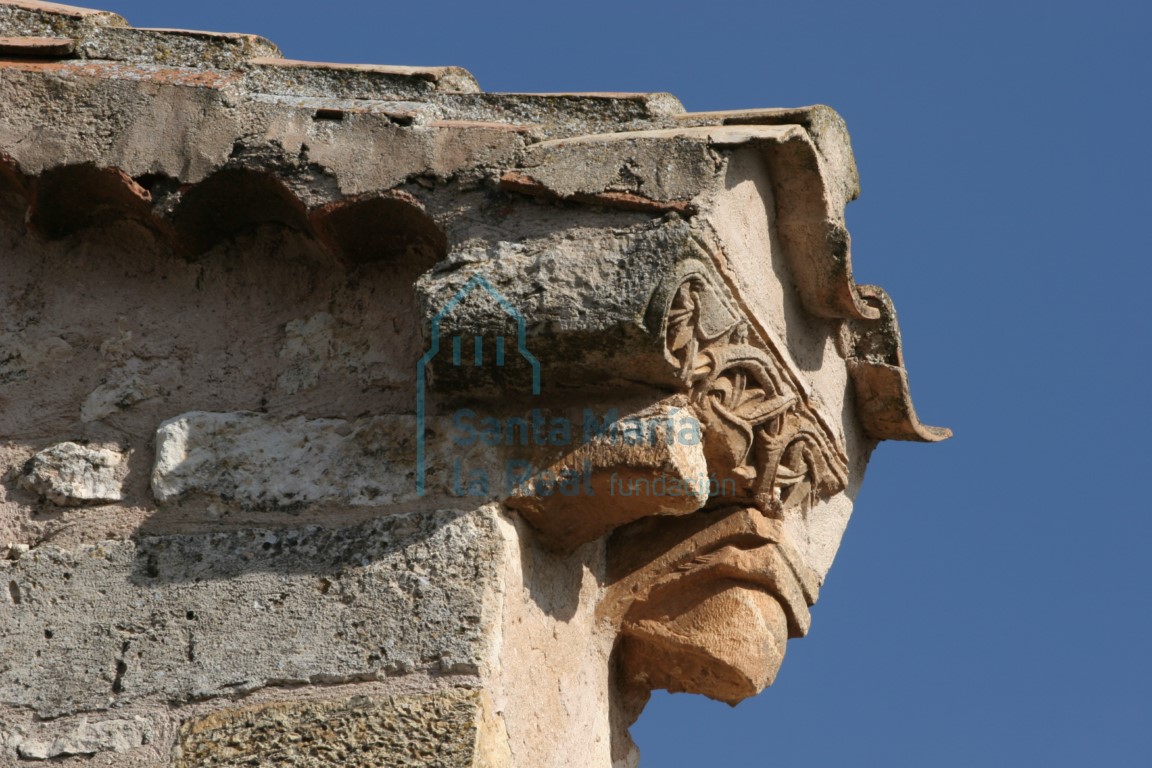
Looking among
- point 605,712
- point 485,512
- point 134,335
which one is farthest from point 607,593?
point 134,335

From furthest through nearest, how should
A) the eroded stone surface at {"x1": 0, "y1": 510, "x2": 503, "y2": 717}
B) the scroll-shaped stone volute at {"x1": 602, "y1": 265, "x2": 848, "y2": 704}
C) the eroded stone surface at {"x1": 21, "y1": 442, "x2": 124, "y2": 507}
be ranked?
the scroll-shaped stone volute at {"x1": 602, "y1": 265, "x2": 848, "y2": 704} < the eroded stone surface at {"x1": 21, "y1": 442, "x2": 124, "y2": 507} < the eroded stone surface at {"x1": 0, "y1": 510, "x2": 503, "y2": 717}

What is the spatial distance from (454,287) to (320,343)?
1.34 ft

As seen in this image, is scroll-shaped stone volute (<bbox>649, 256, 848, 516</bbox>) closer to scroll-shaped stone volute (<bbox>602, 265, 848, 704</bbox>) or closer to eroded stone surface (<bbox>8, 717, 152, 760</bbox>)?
scroll-shaped stone volute (<bbox>602, 265, 848, 704</bbox>)

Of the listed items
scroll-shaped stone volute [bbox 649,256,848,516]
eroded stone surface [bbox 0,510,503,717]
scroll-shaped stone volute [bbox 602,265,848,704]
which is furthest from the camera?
scroll-shaped stone volute [bbox 602,265,848,704]

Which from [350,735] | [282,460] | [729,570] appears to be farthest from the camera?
[729,570]

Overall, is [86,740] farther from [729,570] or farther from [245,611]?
[729,570]

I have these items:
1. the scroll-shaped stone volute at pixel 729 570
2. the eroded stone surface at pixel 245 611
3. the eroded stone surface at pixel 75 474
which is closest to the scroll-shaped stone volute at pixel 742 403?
the scroll-shaped stone volute at pixel 729 570

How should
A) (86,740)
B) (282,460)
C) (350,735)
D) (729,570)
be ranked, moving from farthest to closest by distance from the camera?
1. (729,570)
2. (282,460)
3. (86,740)
4. (350,735)

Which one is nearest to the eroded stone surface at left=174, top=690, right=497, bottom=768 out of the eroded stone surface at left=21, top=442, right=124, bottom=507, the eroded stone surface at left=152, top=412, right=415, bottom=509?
the eroded stone surface at left=152, top=412, right=415, bottom=509

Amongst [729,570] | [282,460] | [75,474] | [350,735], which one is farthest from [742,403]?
[75,474]

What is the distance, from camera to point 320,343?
360cm

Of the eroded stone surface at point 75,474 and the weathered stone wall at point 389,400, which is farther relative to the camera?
the eroded stone surface at point 75,474

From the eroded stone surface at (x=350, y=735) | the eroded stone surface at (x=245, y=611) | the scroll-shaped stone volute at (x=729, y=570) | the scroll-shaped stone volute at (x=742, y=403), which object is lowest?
the eroded stone surface at (x=350, y=735)

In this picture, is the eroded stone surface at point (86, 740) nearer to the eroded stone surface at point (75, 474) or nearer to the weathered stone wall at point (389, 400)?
the weathered stone wall at point (389, 400)
